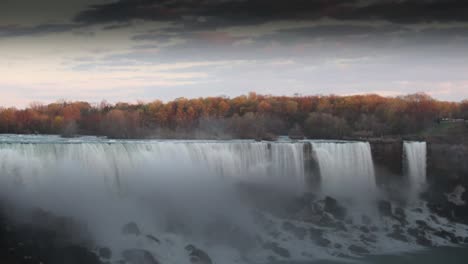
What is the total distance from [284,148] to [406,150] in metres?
10.1

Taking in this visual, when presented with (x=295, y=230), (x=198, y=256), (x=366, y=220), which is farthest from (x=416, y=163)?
(x=198, y=256)

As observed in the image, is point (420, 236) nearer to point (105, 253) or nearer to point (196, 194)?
point (196, 194)

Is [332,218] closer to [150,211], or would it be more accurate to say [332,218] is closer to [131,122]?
[150,211]

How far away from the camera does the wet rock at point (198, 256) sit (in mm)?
30038

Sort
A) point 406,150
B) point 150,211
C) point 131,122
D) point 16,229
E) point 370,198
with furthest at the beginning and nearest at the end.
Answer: point 131,122 < point 406,150 < point 370,198 < point 150,211 < point 16,229

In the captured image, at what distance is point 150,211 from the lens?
1335 inches

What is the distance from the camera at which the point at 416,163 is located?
46094 mm

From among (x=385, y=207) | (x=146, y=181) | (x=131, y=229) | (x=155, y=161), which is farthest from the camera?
(x=385, y=207)

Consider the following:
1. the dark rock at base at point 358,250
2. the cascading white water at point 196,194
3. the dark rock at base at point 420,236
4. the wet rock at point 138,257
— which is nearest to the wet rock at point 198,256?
the cascading white water at point 196,194

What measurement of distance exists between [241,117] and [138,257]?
49.1 m

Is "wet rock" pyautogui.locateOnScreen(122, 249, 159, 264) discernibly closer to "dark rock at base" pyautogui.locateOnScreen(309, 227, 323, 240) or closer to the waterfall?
the waterfall

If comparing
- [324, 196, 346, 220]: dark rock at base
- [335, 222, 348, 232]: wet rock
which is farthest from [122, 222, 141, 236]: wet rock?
[324, 196, 346, 220]: dark rock at base

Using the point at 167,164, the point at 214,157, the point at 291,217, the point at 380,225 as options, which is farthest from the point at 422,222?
the point at 167,164

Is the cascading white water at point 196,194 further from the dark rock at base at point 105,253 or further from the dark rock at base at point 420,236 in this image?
the dark rock at base at point 420,236
